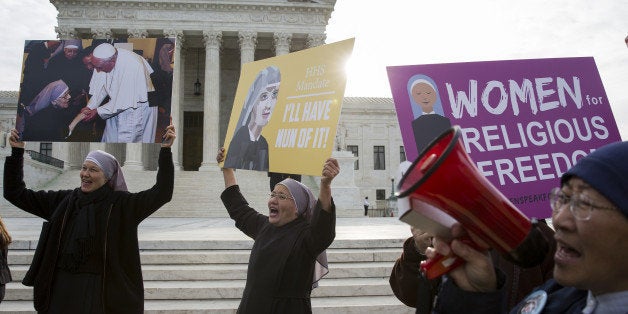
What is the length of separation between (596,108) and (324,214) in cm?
215

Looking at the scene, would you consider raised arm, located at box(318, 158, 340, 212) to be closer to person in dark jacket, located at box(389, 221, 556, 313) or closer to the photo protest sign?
person in dark jacket, located at box(389, 221, 556, 313)

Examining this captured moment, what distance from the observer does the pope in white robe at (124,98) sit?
489 centimetres

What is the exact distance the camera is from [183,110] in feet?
115

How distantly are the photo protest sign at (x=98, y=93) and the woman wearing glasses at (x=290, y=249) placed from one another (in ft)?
7.14

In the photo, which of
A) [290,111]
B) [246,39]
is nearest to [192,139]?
[246,39]

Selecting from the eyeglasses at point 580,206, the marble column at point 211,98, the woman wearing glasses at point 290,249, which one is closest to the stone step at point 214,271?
the woman wearing glasses at point 290,249

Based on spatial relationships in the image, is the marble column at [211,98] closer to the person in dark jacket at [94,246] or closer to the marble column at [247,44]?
the marble column at [247,44]

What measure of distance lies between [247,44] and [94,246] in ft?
96.3

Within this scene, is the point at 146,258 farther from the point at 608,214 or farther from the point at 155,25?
the point at 155,25

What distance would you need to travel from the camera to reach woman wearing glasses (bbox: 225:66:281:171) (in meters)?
4.18

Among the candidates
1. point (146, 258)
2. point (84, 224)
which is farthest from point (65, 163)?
point (84, 224)

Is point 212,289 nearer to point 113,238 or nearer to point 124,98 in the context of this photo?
point 124,98

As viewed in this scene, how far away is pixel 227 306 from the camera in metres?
5.34

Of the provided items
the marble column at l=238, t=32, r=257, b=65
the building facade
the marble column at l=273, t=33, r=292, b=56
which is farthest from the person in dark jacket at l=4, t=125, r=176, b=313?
the marble column at l=273, t=33, r=292, b=56
